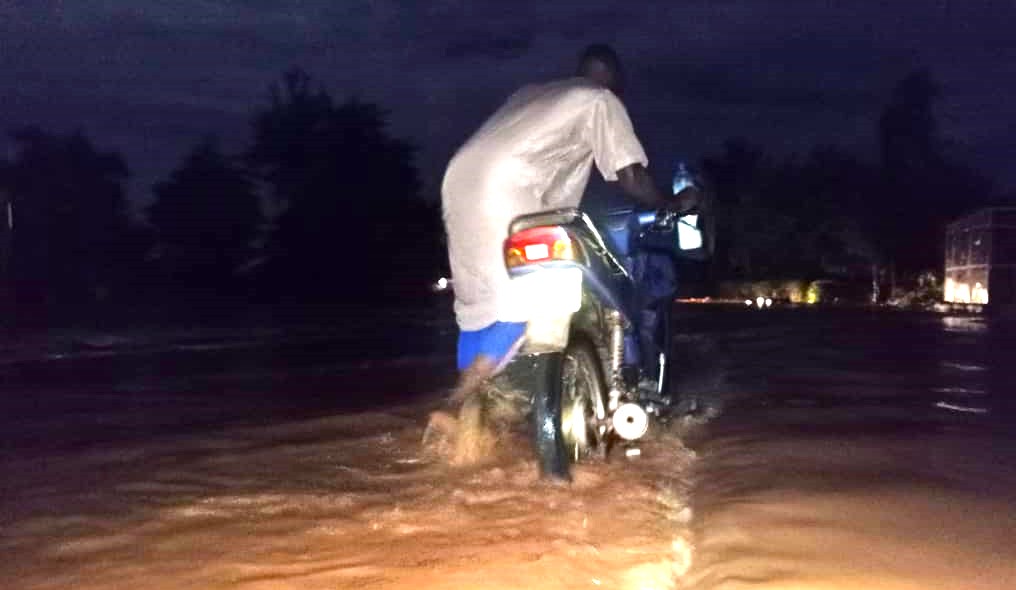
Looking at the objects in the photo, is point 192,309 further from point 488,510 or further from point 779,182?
point 779,182

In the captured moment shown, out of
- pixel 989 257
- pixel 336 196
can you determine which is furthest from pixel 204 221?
pixel 989 257

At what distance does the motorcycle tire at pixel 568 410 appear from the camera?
20.5 feet

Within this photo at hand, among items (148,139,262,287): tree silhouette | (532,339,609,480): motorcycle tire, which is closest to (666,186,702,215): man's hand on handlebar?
(532,339,609,480): motorcycle tire

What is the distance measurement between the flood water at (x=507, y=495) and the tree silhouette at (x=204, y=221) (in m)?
31.0

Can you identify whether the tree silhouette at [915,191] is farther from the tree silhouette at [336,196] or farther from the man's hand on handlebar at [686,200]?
the man's hand on handlebar at [686,200]

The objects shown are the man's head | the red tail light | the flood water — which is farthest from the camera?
the man's head

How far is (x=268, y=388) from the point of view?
1245cm

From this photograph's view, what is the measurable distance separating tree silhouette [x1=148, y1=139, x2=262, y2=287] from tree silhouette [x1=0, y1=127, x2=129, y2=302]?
1.48 meters

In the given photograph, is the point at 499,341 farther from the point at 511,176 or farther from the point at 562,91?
the point at 562,91

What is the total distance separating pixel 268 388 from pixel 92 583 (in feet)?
24.2

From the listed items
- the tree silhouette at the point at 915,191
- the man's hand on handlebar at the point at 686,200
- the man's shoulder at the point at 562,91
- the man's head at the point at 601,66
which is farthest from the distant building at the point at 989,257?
the man's shoulder at the point at 562,91

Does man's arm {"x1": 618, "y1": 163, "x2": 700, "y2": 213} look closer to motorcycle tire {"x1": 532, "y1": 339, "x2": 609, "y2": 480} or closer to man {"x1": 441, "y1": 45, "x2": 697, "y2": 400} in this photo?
man {"x1": 441, "y1": 45, "x2": 697, "y2": 400}

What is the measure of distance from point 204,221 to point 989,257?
85.0 feet

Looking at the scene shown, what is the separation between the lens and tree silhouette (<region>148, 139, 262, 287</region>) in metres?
42.3
